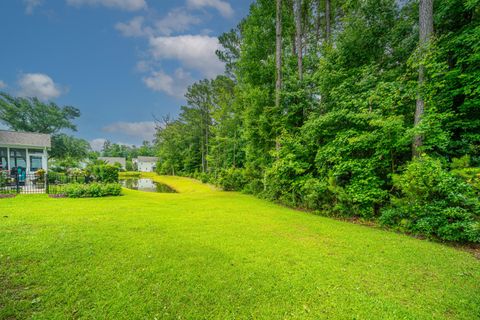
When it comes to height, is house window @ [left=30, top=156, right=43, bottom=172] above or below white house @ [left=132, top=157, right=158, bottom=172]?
above

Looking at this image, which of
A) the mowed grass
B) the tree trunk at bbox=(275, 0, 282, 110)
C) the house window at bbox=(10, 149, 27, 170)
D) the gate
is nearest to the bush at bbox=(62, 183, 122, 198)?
the gate

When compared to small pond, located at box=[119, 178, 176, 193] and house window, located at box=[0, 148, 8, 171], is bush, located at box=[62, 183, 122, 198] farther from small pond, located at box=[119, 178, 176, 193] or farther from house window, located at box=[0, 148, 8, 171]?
house window, located at box=[0, 148, 8, 171]

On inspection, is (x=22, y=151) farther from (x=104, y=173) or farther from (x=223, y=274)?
(x=223, y=274)

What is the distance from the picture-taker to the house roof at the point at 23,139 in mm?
15539

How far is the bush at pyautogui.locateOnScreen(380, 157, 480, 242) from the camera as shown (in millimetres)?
4422

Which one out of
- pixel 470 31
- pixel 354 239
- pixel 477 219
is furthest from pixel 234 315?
pixel 470 31

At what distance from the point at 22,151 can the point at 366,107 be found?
26.3 metres

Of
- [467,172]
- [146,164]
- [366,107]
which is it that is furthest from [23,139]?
[146,164]

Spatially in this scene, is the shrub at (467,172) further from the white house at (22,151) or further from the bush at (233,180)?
the white house at (22,151)

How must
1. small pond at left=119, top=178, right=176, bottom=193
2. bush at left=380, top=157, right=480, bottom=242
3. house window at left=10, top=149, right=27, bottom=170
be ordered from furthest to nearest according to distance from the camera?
small pond at left=119, top=178, right=176, bottom=193 → house window at left=10, top=149, right=27, bottom=170 → bush at left=380, top=157, right=480, bottom=242

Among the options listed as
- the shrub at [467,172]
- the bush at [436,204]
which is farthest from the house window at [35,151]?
Result: the shrub at [467,172]

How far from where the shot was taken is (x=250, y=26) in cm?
1236

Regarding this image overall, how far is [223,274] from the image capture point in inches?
119

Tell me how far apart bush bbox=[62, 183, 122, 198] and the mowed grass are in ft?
15.8
